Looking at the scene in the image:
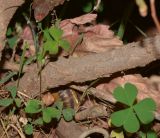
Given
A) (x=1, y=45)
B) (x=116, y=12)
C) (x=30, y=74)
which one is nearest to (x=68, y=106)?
(x=30, y=74)

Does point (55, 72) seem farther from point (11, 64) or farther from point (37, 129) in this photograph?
point (37, 129)

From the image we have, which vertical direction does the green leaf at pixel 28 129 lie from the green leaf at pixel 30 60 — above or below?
below

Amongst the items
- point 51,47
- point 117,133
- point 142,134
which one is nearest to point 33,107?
point 51,47

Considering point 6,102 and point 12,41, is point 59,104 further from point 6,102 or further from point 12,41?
point 12,41

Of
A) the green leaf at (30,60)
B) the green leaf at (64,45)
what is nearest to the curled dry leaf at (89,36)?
the green leaf at (64,45)

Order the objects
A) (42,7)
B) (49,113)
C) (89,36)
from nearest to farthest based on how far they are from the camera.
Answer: (42,7) < (49,113) < (89,36)

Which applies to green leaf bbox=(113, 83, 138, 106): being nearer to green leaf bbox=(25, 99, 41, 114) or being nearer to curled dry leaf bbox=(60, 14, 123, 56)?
curled dry leaf bbox=(60, 14, 123, 56)

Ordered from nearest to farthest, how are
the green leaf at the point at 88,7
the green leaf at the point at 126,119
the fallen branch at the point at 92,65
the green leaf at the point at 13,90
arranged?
1. the fallen branch at the point at 92,65
2. the green leaf at the point at 126,119
3. the green leaf at the point at 13,90
4. the green leaf at the point at 88,7

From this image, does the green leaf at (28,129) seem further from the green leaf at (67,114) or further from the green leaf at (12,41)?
the green leaf at (12,41)
